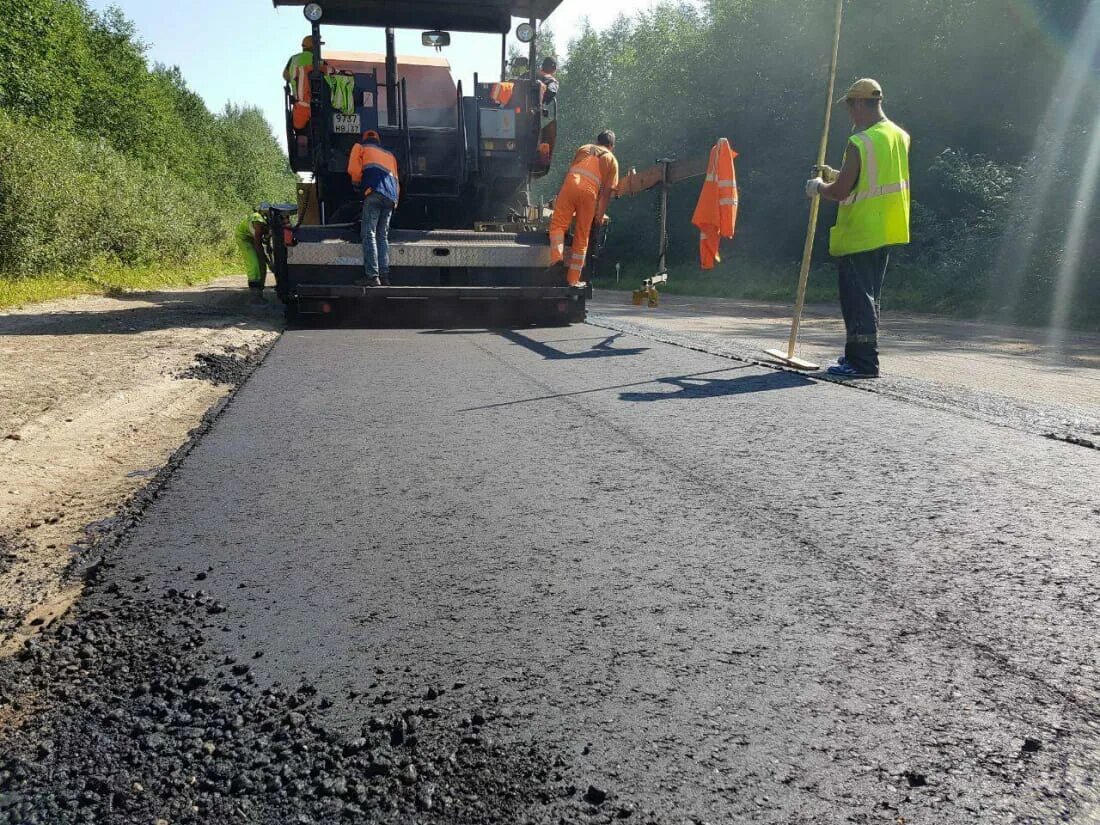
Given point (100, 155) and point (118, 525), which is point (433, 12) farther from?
point (100, 155)

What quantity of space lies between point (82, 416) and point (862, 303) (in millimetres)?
5190

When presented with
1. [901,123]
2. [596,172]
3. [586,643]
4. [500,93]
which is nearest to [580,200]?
[596,172]

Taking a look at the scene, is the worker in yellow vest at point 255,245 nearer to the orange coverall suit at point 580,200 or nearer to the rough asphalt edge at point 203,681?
the orange coverall suit at point 580,200

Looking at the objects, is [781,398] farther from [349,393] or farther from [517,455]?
[349,393]

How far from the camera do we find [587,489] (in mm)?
3510

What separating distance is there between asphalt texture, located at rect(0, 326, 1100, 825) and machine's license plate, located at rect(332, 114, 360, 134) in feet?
22.8

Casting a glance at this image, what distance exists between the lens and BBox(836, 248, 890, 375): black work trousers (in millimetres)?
6359

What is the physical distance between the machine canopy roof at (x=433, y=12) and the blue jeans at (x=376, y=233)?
96.9 inches

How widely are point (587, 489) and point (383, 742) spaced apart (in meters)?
1.89

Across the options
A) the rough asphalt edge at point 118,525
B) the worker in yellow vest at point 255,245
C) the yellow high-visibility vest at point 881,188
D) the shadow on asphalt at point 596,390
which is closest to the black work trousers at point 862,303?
the yellow high-visibility vest at point 881,188

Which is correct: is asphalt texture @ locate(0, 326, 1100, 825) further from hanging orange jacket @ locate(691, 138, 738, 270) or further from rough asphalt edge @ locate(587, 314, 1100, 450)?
hanging orange jacket @ locate(691, 138, 738, 270)

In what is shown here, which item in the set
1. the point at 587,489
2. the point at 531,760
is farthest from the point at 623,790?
the point at 587,489

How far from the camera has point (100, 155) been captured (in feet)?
82.0

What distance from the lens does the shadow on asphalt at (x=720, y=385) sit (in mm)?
5516
